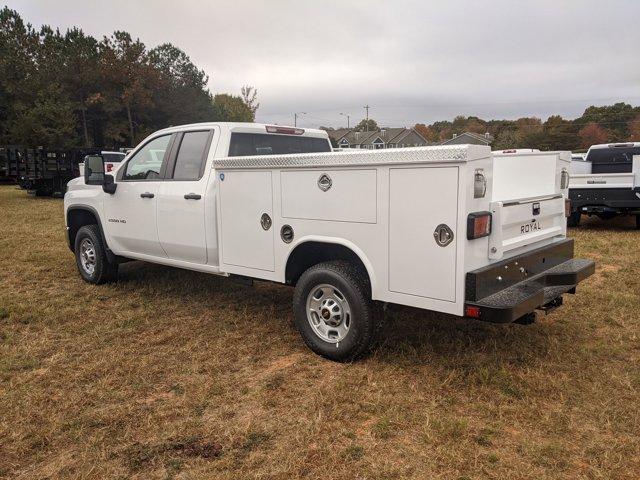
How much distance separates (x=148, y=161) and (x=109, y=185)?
2.25 ft

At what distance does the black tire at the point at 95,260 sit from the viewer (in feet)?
21.5

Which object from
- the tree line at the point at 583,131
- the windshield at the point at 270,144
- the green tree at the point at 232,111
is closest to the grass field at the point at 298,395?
the windshield at the point at 270,144

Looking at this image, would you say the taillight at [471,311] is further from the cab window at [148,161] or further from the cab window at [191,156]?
the cab window at [148,161]

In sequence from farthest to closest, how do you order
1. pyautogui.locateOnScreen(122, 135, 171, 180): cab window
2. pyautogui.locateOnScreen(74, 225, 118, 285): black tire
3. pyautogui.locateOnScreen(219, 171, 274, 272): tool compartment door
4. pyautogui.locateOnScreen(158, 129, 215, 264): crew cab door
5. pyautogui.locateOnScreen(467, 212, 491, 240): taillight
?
pyautogui.locateOnScreen(74, 225, 118, 285): black tire < pyautogui.locateOnScreen(122, 135, 171, 180): cab window < pyautogui.locateOnScreen(158, 129, 215, 264): crew cab door < pyautogui.locateOnScreen(219, 171, 274, 272): tool compartment door < pyautogui.locateOnScreen(467, 212, 491, 240): taillight

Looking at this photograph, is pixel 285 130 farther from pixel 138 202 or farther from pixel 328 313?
pixel 328 313

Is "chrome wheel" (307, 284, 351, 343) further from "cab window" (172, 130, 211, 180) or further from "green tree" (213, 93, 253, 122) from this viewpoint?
"green tree" (213, 93, 253, 122)

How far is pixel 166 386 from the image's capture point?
3869 mm

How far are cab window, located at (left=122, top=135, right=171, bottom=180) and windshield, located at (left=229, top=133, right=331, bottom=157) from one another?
0.88 meters

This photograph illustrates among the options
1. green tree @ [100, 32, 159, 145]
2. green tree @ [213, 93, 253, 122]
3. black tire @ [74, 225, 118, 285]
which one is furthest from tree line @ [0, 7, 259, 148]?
black tire @ [74, 225, 118, 285]

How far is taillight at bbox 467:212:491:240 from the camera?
10.9 feet

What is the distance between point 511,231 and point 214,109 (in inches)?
2288

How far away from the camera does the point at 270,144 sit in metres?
5.45

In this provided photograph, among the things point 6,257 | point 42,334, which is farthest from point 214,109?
point 42,334

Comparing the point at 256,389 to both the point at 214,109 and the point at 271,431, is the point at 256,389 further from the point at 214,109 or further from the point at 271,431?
the point at 214,109
